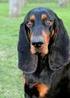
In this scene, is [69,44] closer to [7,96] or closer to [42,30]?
[42,30]

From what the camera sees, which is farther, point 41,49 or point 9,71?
point 9,71

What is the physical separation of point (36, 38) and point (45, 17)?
464 mm

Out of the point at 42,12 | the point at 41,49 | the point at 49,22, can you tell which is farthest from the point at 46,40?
the point at 42,12

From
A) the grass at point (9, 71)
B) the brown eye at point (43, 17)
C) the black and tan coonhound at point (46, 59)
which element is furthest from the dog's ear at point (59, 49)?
the grass at point (9, 71)

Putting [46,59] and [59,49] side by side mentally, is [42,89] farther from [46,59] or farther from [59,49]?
[59,49]

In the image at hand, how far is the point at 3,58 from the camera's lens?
10156 mm

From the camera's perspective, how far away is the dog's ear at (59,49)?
5520 millimetres

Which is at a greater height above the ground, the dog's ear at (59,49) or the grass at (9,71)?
the dog's ear at (59,49)

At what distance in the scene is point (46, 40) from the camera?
5.22 meters

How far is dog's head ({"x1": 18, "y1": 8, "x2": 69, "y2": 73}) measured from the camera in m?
5.32

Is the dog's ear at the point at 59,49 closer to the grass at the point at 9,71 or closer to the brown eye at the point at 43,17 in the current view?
the brown eye at the point at 43,17

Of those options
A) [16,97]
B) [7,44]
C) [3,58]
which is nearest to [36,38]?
[16,97]

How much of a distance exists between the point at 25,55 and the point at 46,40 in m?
0.57

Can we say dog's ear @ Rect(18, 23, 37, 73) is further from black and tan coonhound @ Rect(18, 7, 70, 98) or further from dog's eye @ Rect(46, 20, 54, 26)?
dog's eye @ Rect(46, 20, 54, 26)
